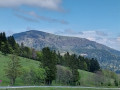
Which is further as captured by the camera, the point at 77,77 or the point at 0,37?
the point at 0,37

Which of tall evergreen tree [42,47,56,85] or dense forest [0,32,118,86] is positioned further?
tall evergreen tree [42,47,56,85]

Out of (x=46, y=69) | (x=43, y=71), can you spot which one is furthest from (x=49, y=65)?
(x=43, y=71)

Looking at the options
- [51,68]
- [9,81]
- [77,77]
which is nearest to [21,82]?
[9,81]

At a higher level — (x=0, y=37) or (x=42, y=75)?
(x=0, y=37)

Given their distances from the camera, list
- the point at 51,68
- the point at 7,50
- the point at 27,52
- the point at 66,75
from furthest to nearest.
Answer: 1. the point at 27,52
2. the point at 7,50
3. the point at 66,75
4. the point at 51,68

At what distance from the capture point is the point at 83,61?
176 meters

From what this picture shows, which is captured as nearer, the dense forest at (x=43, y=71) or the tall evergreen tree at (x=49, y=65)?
the dense forest at (x=43, y=71)

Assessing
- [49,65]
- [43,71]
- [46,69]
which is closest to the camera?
[43,71]

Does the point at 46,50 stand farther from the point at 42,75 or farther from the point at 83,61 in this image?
the point at 83,61

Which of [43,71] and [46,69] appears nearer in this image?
[43,71]

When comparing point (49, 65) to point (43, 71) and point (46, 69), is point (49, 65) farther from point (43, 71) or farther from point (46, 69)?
point (43, 71)

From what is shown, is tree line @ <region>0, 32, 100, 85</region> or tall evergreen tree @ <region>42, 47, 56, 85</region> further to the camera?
tall evergreen tree @ <region>42, 47, 56, 85</region>

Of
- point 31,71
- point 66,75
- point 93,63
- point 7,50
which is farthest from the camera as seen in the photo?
point 93,63

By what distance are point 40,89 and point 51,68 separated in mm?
39387
